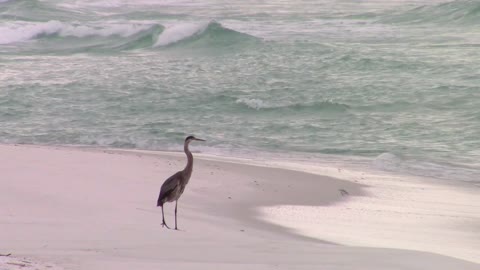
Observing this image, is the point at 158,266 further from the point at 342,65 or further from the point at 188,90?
the point at 342,65

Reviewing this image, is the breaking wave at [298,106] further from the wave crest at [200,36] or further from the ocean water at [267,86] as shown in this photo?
the wave crest at [200,36]

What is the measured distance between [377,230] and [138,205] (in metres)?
2.18

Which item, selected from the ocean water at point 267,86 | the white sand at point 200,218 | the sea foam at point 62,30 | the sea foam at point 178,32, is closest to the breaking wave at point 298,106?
the ocean water at point 267,86

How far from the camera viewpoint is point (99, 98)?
63.4ft

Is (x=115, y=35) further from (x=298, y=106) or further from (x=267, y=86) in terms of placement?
(x=298, y=106)

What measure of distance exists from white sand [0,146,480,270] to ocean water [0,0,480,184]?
2.28 m

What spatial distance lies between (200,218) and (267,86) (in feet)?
41.5

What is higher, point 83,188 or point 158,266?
point 158,266

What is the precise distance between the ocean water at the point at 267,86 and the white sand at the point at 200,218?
228 centimetres

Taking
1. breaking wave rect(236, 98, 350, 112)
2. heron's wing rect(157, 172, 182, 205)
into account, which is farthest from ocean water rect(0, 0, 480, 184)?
heron's wing rect(157, 172, 182, 205)

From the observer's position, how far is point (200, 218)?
8516 mm

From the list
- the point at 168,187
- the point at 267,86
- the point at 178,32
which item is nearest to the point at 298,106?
the point at 267,86

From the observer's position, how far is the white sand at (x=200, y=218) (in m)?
6.37

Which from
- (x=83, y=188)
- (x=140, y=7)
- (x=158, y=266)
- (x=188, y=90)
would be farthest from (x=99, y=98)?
(x=140, y=7)
